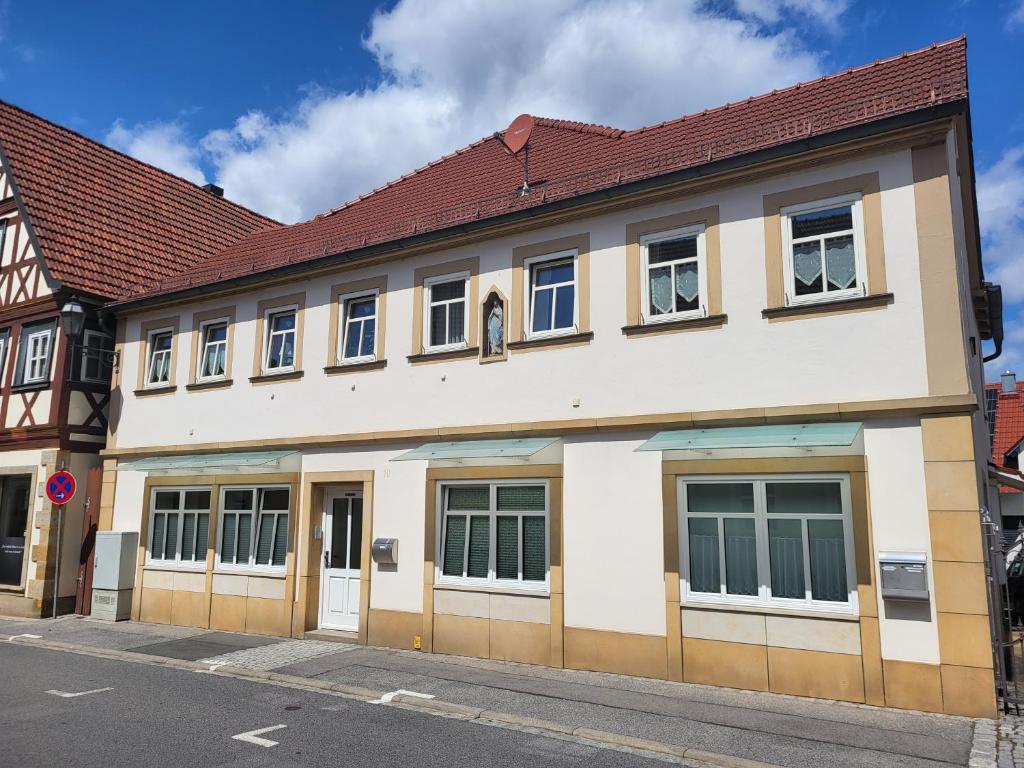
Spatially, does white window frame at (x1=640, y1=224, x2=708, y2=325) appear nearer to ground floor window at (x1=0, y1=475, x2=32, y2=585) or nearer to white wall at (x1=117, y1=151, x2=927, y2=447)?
white wall at (x1=117, y1=151, x2=927, y2=447)

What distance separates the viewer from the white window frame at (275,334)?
1430cm

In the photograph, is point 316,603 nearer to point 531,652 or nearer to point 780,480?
point 531,652

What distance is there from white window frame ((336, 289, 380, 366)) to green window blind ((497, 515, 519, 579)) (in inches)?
146

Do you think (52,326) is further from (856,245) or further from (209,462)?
(856,245)

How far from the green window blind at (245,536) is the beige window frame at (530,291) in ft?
19.7

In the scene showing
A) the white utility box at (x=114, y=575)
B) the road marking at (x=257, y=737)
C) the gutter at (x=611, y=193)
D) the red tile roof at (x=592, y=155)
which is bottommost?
the road marking at (x=257, y=737)

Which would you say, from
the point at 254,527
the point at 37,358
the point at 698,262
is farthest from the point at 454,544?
the point at 37,358

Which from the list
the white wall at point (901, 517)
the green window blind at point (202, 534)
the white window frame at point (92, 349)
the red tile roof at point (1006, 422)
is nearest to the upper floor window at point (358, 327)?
the green window blind at point (202, 534)

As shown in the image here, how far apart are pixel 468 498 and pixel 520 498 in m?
0.89

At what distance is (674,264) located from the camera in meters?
10.7

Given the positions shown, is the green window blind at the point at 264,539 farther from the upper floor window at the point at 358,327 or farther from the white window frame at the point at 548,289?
the white window frame at the point at 548,289

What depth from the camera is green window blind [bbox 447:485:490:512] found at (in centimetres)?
1170

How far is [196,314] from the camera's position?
15836 mm

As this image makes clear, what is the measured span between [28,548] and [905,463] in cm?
1618
